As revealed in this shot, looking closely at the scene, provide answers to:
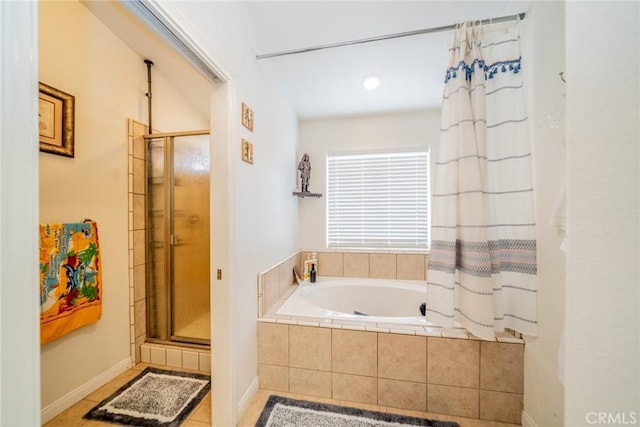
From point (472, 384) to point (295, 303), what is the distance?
1218 millimetres

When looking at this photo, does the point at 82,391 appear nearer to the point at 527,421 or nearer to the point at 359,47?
the point at 527,421

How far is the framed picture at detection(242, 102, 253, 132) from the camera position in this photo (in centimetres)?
137

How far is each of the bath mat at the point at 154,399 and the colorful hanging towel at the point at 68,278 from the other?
527 millimetres

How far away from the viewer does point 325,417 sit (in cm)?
130

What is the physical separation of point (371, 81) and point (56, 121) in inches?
84.8

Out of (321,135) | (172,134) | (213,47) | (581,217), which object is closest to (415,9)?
(213,47)

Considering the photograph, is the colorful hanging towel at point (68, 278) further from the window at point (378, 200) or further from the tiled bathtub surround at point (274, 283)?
the window at point (378, 200)

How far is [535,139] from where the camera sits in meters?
1.19

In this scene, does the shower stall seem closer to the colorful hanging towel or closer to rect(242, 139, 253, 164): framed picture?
the colorful hanging towel

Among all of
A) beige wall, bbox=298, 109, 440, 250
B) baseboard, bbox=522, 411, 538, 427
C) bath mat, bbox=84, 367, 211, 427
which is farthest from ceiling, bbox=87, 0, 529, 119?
baseboard, bbox=522, 411, 538, 427

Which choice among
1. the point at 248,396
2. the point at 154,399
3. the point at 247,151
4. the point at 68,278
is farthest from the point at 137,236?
the point at 248,396

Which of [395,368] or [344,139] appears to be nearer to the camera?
[395,368]

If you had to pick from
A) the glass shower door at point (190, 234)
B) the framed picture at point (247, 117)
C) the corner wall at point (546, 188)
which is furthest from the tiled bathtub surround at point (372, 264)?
the framed picture at point (247, 117)

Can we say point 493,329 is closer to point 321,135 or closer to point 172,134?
point 321,135
